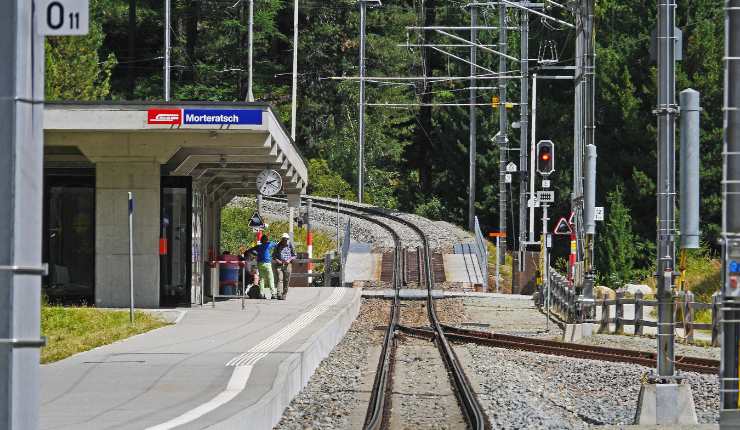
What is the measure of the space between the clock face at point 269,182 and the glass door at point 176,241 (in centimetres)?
248

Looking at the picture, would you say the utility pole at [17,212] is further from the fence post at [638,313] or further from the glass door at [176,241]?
the fence post at [638,313]

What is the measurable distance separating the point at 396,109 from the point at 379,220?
27.2 m

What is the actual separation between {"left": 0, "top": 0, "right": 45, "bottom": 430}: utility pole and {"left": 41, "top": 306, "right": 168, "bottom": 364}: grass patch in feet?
37.1

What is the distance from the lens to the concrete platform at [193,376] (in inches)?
461

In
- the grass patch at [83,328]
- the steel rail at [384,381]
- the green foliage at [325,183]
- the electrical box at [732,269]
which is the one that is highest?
the green foliage at [325,183]

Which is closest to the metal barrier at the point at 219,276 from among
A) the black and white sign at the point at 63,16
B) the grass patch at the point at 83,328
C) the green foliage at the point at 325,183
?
the grass patch at the point at 83,328

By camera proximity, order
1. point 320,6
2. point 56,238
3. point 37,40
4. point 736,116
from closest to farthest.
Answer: point 37,40, point 736,116, point 56,238, point 320,6

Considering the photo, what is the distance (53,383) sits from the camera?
14656mm

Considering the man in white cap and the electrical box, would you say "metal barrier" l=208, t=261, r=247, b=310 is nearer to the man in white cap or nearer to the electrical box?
the man in white cap

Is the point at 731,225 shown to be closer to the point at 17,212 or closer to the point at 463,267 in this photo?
the point at 17,212

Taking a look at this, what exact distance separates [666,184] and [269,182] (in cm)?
1649

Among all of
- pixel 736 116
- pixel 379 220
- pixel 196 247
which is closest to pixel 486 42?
pixel 379 220

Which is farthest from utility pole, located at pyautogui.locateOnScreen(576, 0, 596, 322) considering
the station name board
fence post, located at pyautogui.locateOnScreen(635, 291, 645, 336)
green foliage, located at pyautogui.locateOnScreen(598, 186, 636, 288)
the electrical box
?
green foliage, located at pyautogui.locateOnScreen(598, 186, 636, 288)

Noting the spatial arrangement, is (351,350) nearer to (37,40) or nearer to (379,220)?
(37,40)
